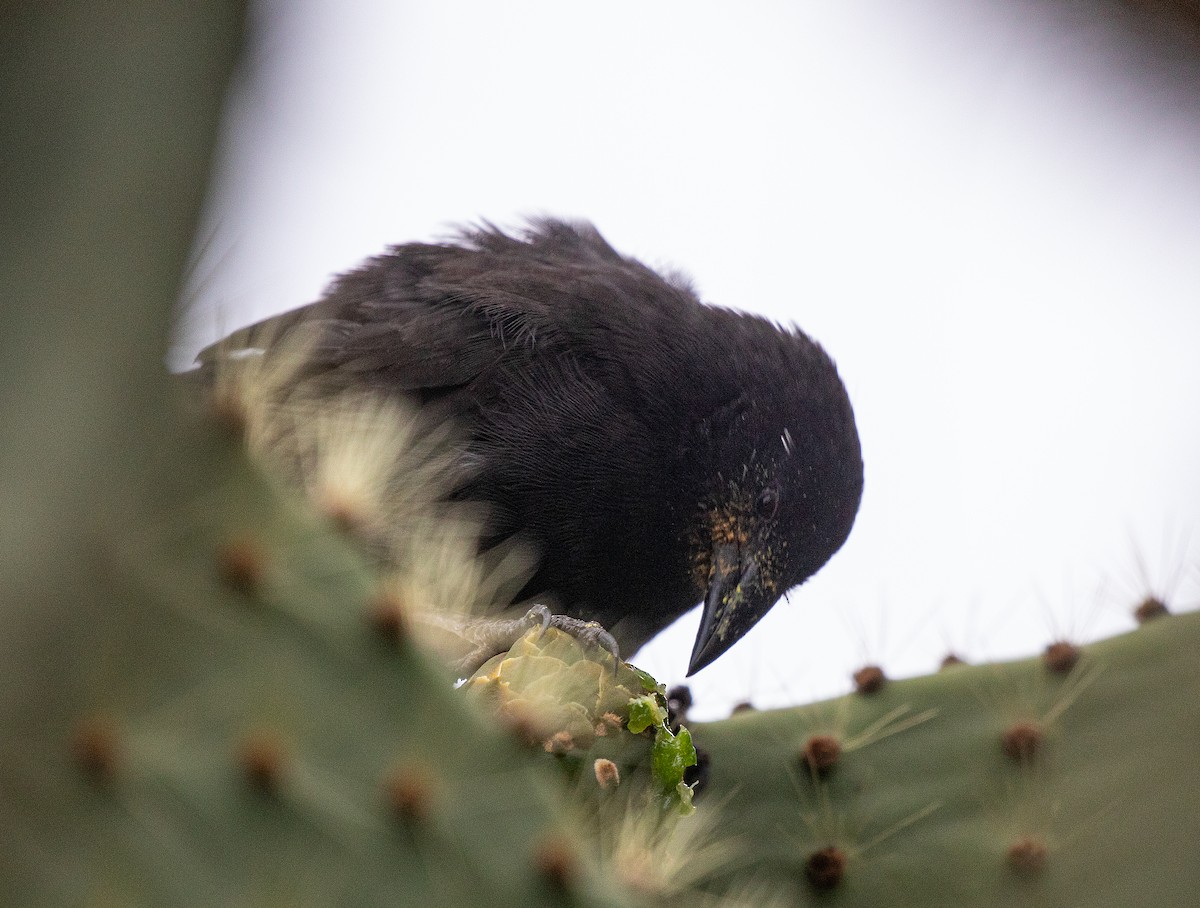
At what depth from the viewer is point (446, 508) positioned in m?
3.05

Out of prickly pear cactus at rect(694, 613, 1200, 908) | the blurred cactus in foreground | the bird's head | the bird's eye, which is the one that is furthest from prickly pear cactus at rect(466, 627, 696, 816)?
the bird's eye

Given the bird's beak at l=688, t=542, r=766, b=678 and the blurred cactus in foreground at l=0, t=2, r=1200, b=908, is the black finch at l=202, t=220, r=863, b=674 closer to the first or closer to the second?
the bird's beak at l=688, t=542, r=766, b=678

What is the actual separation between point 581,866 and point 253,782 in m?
0.41

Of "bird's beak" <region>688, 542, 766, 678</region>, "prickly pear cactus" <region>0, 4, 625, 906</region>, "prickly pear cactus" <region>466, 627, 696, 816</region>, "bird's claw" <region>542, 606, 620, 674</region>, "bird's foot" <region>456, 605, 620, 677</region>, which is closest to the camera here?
"prickly pear cactus" <region>0, 4, 625, 906</region>

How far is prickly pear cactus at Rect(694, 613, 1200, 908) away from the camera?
6.44 ft

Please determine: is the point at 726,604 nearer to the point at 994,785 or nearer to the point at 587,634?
the point at 587,634

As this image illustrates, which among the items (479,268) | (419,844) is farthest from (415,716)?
(479,268)

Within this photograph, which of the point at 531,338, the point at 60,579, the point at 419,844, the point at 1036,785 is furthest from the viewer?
the point at 531,338

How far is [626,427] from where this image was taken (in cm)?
381

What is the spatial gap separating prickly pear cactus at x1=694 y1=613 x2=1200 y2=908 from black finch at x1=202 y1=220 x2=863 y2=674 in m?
1.32

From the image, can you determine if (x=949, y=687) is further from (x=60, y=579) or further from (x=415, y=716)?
(x=60, y=579)

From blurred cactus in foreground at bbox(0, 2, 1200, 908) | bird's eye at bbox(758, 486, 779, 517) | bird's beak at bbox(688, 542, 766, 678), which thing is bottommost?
bird's beak at bbox(688, 542, 766, 678)

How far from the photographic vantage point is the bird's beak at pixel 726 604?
364 cm

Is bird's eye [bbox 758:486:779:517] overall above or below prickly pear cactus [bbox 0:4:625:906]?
below
